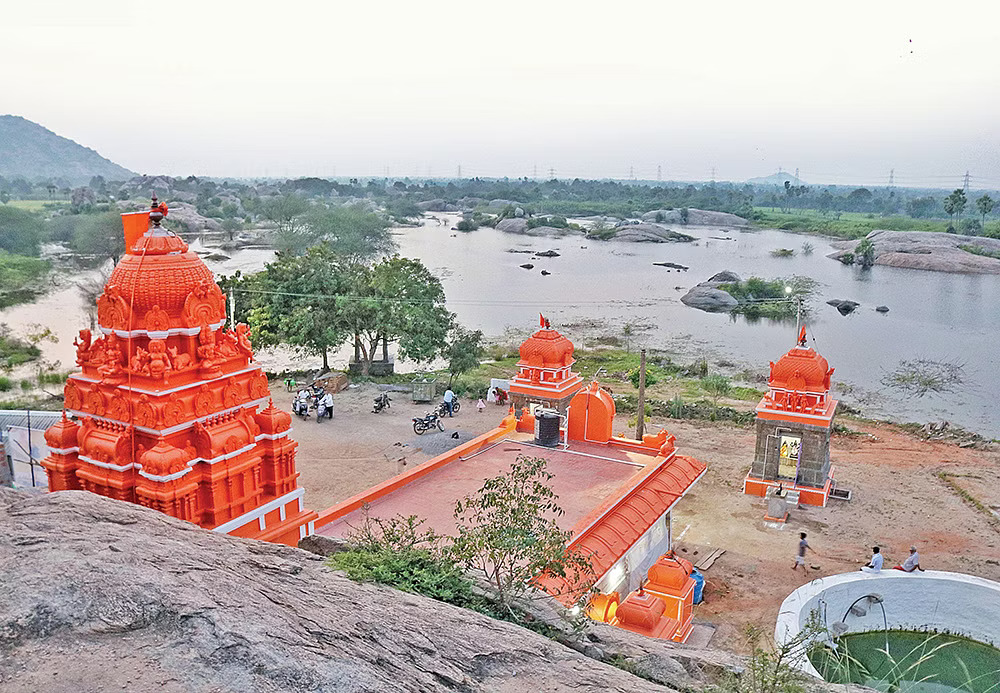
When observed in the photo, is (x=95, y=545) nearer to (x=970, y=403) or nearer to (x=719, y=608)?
(x=719, y=608)

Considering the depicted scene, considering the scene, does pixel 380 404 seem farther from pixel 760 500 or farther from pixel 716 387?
pixel 716 387

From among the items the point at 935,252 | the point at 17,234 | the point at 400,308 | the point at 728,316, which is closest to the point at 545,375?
the point at 400,308

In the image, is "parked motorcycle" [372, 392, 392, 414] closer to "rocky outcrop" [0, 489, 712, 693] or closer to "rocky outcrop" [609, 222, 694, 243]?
"rocky outcrop" [0, 489, 712, 693]

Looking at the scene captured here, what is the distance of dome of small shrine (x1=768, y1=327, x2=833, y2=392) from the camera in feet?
53.6

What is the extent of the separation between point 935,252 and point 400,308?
194ft

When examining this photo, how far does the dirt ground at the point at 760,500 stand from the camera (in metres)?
13.6

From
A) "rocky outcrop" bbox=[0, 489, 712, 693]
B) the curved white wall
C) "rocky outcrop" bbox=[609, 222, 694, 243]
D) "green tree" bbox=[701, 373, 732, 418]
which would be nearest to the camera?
"rocky outcrop" bbox=[0, 489, 712, 693]

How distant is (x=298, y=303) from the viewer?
26547 millimetres

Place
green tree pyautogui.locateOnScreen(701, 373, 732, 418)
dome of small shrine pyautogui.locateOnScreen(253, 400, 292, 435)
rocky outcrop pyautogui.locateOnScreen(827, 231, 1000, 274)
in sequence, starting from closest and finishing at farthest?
dome of small shrine pyautogui.locateOnScreen(253, 400, 292, 435), green tree pyautogui.locateOnScreen(701, 373, 732, 418), rocky outcrop pyautogui.locateOnScreen(827, 231, 1000, 274)

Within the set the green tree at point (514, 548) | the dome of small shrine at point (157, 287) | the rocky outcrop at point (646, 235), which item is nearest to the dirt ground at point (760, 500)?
the green tree at point (514, 548)

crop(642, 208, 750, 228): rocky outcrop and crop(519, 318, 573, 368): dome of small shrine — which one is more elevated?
crop(642, 208, 750, 228): rocky outcrop

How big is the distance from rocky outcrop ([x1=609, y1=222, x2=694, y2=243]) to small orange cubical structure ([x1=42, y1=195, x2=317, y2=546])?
8117 cm

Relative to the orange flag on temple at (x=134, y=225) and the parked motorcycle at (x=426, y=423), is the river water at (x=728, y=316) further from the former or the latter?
the orange flag on temple at (x=134, y=225)

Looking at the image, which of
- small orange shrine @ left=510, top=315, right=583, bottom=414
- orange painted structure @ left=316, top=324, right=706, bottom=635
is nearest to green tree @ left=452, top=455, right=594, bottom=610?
orange painted structure @ left=316, top=324, right=706, bottom=635
